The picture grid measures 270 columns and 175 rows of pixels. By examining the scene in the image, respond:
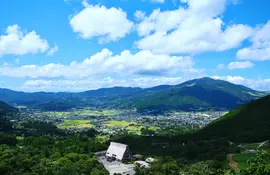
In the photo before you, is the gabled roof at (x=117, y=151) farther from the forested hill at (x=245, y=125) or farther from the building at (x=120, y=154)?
the forested hill at (x=245, y=125)

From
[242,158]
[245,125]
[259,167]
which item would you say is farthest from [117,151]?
[245,125]

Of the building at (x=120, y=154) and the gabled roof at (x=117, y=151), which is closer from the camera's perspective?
the building at (x=120, y=154)

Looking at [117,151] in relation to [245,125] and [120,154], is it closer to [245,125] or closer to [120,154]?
[120,154]

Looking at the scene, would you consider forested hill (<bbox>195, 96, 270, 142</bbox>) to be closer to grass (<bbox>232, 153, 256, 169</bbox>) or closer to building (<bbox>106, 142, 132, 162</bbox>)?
grass (<bbox>232, 153, 256, 169</bbox>)

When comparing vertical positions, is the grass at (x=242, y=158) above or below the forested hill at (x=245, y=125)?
below

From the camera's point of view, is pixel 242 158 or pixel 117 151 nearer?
pixel 242 158

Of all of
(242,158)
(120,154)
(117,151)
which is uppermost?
(117,151)

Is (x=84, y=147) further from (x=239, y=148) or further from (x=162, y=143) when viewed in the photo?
(x=239, y=148)

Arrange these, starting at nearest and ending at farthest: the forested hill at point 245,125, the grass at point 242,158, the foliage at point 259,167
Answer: the foliage at point 259,167
the grass at point 242,158
the forested hill at point 245,125

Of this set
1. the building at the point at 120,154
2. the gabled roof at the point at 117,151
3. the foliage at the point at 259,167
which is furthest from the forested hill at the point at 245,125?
the foliage at the point at 259,167
